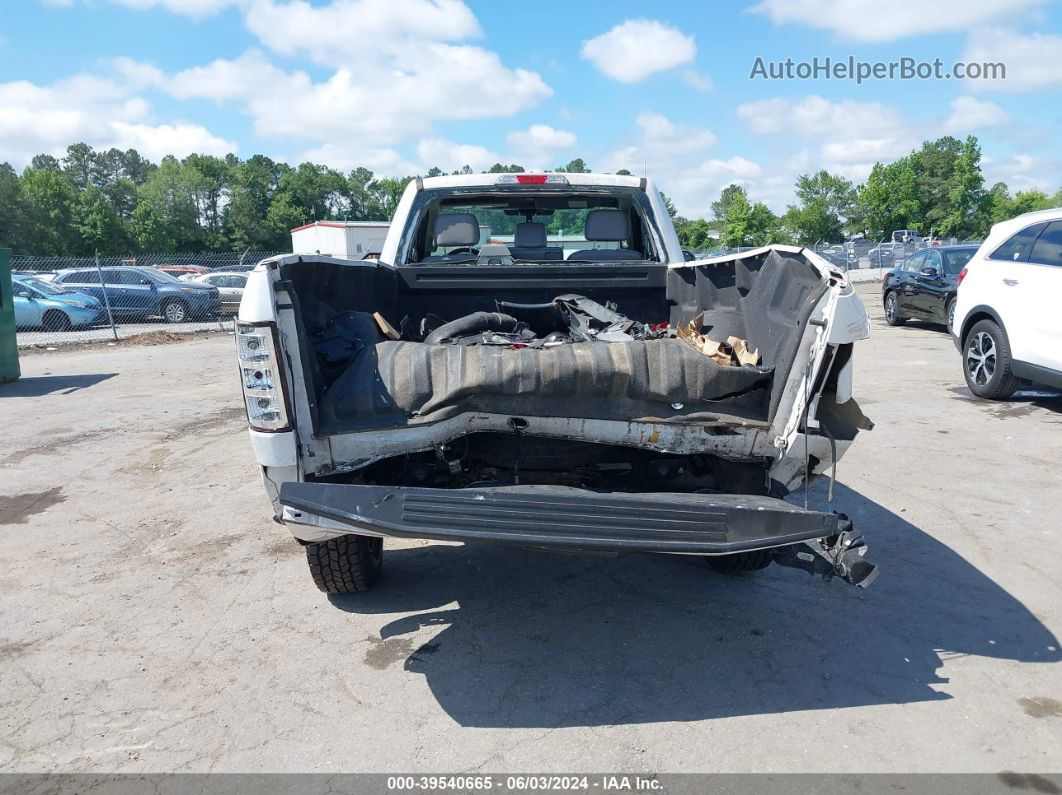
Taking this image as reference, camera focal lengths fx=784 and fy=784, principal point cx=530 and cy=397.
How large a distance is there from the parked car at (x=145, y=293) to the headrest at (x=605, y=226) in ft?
56.4

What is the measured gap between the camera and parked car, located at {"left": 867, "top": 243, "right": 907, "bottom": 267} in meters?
38.2

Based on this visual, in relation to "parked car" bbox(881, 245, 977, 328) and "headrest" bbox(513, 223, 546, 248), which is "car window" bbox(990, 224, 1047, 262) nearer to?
"headrest" bbox(513, 223, 546, 248)

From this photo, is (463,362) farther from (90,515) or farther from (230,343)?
(230,343)

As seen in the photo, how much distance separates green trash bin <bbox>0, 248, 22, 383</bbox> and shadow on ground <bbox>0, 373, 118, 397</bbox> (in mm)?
174

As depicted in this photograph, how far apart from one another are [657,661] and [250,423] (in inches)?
78.1

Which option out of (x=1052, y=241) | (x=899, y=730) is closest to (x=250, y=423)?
(x=899, y=730)

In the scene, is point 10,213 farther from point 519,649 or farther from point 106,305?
point 519,649

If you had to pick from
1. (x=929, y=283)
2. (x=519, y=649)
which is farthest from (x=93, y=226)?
(x=519, y=649)

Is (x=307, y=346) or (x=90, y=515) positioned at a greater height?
(x=307, y=346)

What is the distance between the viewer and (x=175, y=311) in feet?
66.2

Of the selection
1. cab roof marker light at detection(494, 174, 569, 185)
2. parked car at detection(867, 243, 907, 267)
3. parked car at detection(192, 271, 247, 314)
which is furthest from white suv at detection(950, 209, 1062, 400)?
parked car at detection(867, 243, 907, 267)

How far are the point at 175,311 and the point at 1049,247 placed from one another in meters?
19.0

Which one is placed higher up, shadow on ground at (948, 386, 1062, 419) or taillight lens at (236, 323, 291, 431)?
taillight lens at (236, 323, 291, 431)

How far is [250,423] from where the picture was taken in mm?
3113
